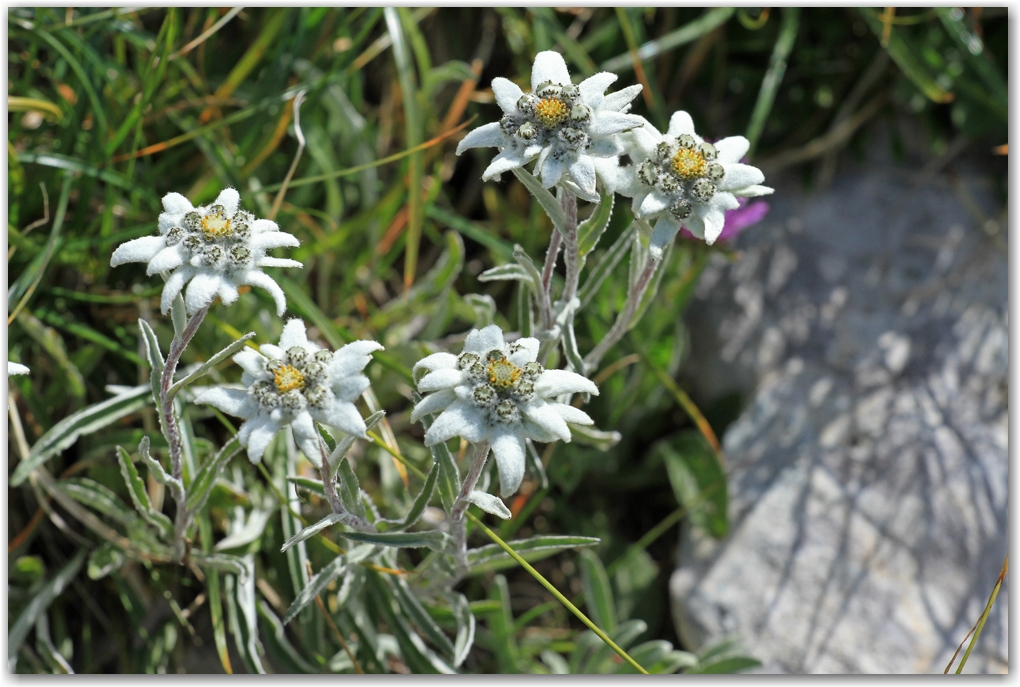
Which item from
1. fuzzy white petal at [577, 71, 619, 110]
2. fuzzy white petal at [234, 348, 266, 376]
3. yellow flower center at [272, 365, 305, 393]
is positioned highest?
fuzzy white petal at [577, 71, 619, 110]

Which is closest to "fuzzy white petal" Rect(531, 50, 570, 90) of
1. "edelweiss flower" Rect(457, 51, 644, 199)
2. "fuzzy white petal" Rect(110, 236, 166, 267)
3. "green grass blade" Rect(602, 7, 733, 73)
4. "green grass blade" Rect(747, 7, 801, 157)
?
"edelweiss flower" Rect(457, 51, 644, 199)

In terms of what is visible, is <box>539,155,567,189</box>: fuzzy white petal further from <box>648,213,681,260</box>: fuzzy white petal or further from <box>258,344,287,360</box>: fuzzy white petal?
<box>258,344,287,360</box>: fuzzy white petal

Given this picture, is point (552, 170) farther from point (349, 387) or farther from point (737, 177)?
point (349, 387)

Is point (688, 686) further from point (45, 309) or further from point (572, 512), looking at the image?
point (45, 309)

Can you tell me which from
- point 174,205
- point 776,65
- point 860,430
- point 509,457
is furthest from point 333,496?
point 776,65

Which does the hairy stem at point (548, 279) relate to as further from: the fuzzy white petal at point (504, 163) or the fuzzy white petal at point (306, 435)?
the fuzzy white petal at point (306, 435)

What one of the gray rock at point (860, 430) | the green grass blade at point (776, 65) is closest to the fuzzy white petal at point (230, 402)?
the gray rock at point (860, 430)
